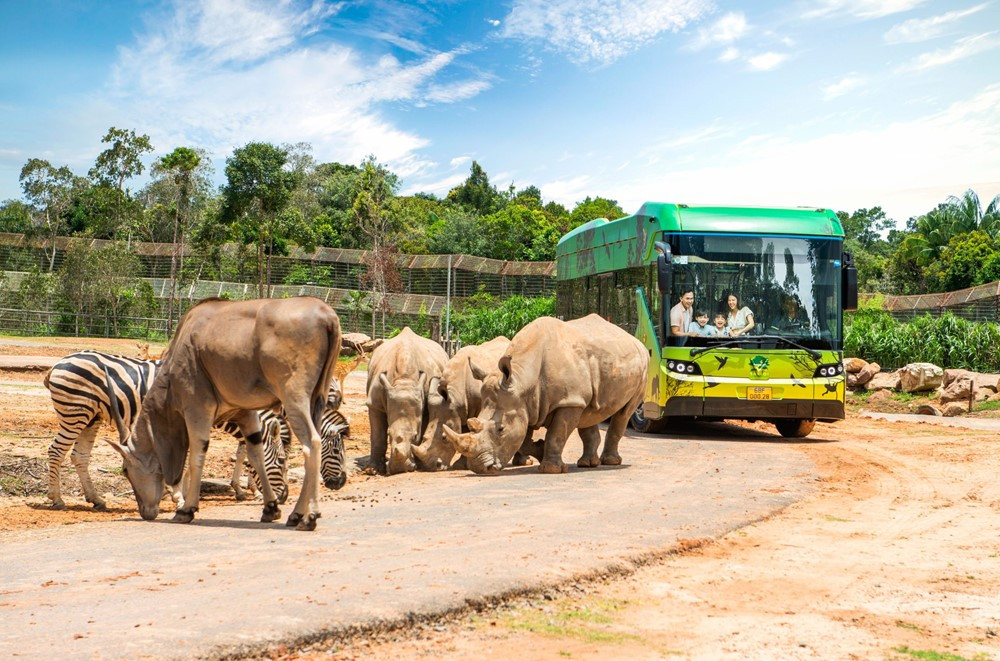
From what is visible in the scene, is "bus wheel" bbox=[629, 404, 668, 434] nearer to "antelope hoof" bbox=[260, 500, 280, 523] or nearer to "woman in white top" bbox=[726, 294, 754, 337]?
"woman in white top" bbox=[726, 294, 754, 337]

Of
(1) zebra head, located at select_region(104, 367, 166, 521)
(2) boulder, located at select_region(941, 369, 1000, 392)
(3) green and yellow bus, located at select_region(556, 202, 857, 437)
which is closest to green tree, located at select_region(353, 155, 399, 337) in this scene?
(2) boulder, located at select_region(941, 369, 1000, 392)

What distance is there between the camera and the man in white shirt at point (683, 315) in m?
16.5

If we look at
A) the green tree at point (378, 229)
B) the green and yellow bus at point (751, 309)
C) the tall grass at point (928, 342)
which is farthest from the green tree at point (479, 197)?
the green and yellow bus at point (751, 309)

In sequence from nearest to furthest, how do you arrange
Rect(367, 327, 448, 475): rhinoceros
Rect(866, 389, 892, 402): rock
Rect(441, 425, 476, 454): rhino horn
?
Rect(441, 425, 476, 454): rhino horn
Rect(367, 327, 448, 475): rhinoceros
Rect(866, 389, 892, 402): rock

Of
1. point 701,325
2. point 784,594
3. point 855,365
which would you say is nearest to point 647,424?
point 701,325

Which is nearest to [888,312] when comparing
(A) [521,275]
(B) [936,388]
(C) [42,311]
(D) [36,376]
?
(B) [936,388]

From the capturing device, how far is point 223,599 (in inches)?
233

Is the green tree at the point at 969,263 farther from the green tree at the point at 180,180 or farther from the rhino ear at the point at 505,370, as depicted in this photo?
the rhino ear at the point at 505,370

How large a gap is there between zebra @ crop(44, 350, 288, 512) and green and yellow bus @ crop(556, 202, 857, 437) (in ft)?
26.1

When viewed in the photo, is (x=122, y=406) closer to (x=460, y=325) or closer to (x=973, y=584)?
(x=973, y=584)

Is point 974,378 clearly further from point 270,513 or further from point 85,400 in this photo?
point 85,400

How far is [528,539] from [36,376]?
21.6 meters

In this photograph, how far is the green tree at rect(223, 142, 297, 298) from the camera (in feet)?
139

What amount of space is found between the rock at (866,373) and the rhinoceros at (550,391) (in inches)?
685
